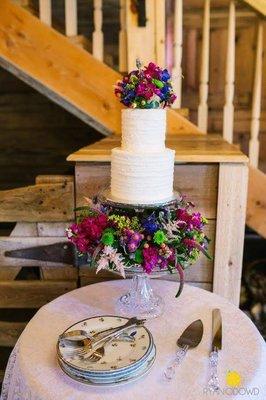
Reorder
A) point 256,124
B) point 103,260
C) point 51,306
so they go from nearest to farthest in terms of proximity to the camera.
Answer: point 103,260, point 51,306, point 256,124

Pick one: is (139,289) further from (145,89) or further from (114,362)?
(145,89)

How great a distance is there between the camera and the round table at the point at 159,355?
773 mm

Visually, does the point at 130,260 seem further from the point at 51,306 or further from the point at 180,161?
the point at 180,161

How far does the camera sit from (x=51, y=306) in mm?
1085

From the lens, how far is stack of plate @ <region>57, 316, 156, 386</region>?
78 cm

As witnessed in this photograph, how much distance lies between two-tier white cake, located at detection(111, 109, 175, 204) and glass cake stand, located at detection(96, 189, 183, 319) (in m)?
0.02

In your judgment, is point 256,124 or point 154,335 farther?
point 256,124

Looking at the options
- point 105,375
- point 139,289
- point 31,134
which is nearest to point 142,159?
point 139,289

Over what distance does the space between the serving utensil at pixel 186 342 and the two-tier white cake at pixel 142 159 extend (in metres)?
0.34

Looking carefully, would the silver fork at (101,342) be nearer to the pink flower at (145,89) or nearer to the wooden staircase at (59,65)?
the pink flower at (145,89)

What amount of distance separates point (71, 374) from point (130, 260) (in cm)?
28

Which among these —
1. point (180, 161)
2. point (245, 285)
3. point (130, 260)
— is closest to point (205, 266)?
point (180, 161)

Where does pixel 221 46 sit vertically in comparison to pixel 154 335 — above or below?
above

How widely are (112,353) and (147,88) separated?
2.04ft
